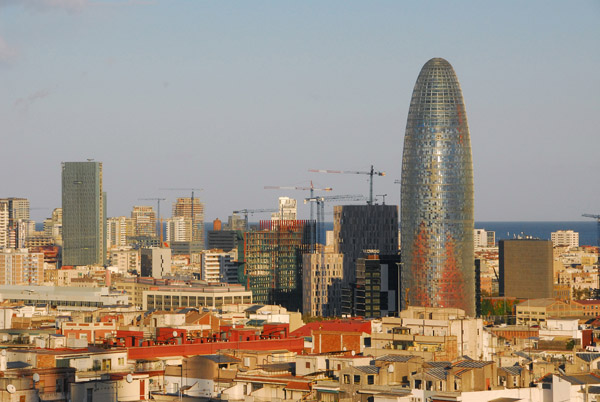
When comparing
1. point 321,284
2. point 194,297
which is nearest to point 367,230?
point 321,284

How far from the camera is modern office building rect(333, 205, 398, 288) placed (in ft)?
631

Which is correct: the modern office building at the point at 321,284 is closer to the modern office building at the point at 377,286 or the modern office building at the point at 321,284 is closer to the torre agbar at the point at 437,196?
the modern office building at the point at 377,286

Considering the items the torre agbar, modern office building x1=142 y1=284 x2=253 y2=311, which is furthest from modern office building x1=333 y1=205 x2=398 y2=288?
the torre agbar

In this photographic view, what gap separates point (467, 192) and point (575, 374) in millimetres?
97966

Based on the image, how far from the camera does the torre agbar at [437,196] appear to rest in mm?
159875

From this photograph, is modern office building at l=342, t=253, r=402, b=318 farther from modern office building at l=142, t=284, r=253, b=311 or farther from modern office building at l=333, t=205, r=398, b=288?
modern office building at l=333, t=205, r=398, b=288

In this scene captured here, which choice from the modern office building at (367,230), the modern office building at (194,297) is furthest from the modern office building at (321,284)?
the modern office building at (194,297)

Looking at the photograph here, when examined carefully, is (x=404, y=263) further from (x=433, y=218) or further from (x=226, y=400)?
(x=226, y=400)

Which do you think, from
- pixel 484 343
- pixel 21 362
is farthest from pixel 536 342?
pixel 21 362

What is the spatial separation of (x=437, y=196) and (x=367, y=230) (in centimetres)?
3320

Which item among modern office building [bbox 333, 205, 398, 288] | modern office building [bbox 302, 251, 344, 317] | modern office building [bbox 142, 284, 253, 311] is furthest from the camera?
modern office building [bbox 333, 205, 398, 288]

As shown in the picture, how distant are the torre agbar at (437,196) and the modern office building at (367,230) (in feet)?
92.0

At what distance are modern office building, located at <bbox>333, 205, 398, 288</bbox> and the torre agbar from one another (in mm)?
28031

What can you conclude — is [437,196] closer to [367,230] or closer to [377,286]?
[377,286]
